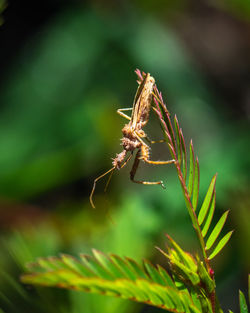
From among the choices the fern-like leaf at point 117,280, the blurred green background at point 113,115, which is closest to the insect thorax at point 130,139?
the blurred green background at point 113,115

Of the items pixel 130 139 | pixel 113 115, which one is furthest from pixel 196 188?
pixel 113 115

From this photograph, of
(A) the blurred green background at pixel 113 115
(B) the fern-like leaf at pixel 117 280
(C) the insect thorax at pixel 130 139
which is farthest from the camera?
(A) the blurred green background at pixel 113 115

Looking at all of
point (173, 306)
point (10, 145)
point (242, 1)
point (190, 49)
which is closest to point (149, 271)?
point (173, 306)

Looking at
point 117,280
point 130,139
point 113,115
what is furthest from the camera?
point 113,115

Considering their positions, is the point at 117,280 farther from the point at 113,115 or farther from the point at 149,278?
the point at 113,115

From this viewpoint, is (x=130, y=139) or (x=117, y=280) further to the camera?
(x=130, y=139)

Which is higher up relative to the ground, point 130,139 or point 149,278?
point 130,139

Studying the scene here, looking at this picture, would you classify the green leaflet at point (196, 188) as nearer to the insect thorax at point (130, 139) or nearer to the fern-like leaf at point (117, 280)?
the fern-like leaf at point (117, 280)
